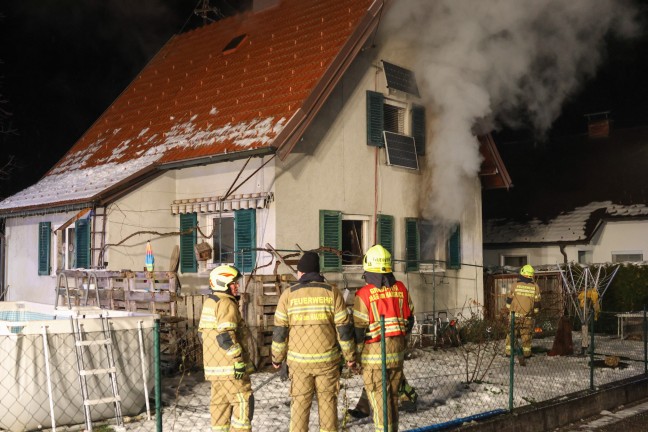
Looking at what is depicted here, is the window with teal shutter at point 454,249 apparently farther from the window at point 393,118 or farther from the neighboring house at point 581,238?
the neighboring house at point 581,238

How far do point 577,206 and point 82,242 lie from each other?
16.0 meters

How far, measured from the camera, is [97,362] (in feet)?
27.0

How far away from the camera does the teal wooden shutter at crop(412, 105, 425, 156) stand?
16.7 metres

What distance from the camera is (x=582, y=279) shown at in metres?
19.0

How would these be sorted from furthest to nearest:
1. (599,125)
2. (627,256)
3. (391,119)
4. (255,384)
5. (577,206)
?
1. (599,125)
2. (577,206)
3. (627,256)
4. (391,119)
5. (255,384)

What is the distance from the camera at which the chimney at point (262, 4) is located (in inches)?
743

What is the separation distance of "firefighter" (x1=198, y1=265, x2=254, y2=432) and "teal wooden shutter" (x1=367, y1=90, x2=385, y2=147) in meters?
8.69

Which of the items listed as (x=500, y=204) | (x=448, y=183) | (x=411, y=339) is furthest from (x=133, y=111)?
(x=500, y=204)

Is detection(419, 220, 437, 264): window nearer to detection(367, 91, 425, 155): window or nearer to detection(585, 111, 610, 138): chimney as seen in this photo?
detection(367, 91, 425, 155): window

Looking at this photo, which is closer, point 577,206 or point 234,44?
point 234,44

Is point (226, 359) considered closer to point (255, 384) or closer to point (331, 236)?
point (255, 384)

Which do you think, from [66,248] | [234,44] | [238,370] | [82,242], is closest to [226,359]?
Result: [238,370]

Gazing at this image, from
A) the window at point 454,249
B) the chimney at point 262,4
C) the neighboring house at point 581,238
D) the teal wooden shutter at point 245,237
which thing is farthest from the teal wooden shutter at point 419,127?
the neighboring house at point 581,238

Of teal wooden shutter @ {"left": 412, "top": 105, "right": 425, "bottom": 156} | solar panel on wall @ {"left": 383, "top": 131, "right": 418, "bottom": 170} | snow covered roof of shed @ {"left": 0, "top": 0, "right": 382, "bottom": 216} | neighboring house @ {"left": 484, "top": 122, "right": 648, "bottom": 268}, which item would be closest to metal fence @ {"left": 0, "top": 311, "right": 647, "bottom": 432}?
solar panel on wall @ {"left": 383, "top": 131, "right": 418, "bottom": 170}
